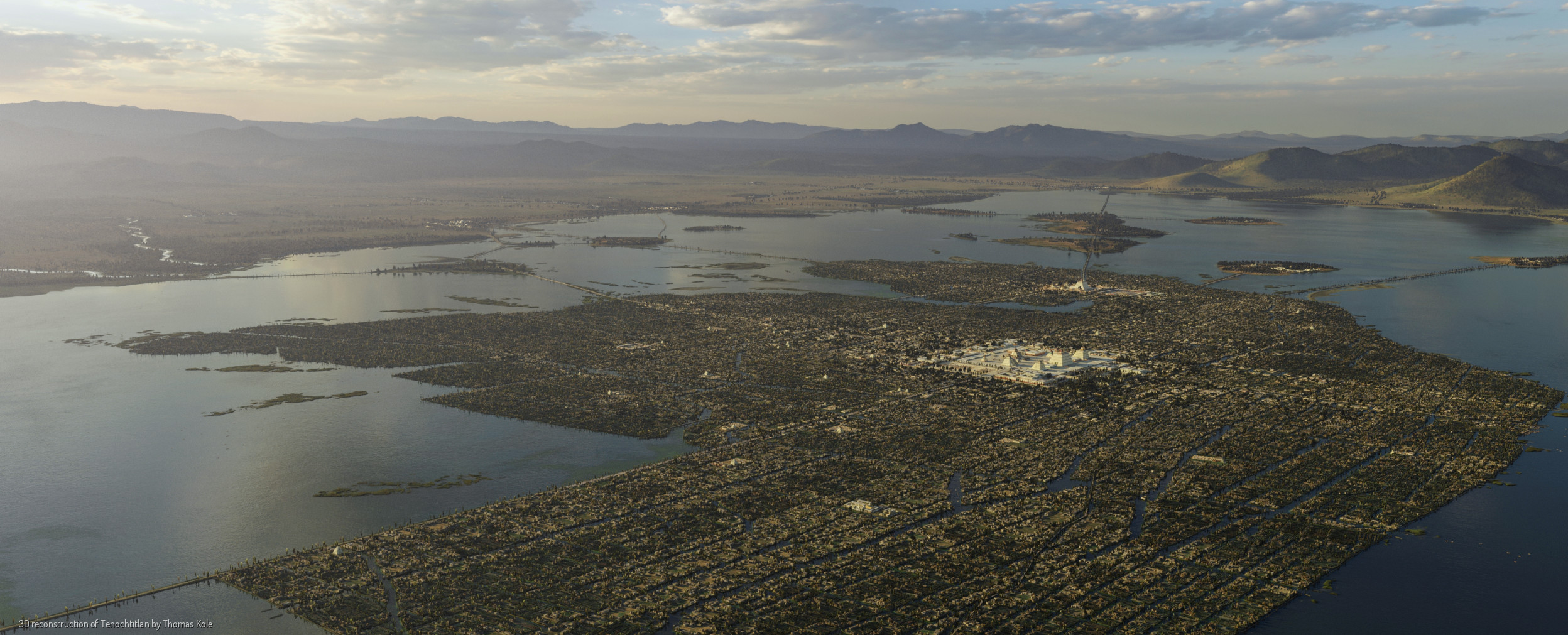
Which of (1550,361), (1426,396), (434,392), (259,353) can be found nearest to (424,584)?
(434,392)

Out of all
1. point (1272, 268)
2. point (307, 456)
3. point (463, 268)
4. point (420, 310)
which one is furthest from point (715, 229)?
point (307, 456)

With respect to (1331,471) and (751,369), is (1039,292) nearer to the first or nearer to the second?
(751,369)

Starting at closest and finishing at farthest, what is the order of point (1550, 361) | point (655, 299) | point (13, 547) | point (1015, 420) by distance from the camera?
point (13, 547), point (1015, 420), point (1550, 361), point (655, 299)

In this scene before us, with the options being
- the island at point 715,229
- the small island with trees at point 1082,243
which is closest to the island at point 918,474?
the small island with trees at point 1082,243

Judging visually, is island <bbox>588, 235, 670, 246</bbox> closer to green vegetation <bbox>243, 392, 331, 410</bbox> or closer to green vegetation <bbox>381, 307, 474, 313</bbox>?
green vegetation <bbox>381, 307, 474, 313</bbox>

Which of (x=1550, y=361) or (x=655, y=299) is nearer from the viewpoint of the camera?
(x=1550, y=361)

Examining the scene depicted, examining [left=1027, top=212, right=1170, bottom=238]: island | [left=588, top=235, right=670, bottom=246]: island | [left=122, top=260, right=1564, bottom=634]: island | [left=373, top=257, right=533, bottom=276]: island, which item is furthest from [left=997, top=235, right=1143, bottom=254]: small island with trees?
[left=373, top=257, right=533, bottom=276]: island

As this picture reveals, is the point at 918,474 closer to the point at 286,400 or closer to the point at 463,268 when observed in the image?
the point at 286,400
